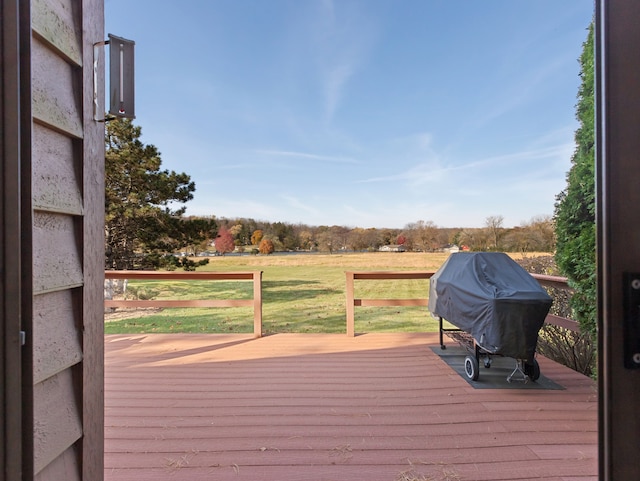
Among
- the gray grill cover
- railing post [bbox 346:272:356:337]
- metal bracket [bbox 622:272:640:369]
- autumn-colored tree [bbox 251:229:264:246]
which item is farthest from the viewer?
autumn-colored tree [bbox 251:229:264:246]

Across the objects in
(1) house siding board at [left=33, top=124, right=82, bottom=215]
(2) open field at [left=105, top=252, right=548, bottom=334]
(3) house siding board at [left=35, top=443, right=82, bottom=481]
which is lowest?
(2) open field at [left=105, top=252, right=548, bottom=334]

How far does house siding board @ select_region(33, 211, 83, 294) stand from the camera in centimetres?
68

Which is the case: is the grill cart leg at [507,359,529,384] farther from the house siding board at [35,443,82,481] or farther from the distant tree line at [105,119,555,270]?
the distant tree line at [105,119,555,270]

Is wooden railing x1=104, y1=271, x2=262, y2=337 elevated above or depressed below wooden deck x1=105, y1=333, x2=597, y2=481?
above

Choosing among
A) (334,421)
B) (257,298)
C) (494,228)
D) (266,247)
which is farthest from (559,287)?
(266,247)

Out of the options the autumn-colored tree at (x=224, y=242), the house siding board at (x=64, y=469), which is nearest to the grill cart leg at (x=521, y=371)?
the house siding board at (x=64, y=469)

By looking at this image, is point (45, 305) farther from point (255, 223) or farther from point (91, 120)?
point (255, 223)

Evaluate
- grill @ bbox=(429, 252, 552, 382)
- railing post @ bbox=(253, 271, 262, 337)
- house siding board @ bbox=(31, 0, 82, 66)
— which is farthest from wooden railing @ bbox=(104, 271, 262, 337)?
house siding board @ bbox=(31, 0, 82, 66)

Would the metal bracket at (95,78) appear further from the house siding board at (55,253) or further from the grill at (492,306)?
the grill at (492,306)

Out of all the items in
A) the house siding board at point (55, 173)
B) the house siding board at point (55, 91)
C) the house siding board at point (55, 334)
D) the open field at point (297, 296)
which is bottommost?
the open field at point (297, 296)

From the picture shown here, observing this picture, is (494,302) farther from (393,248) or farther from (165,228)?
(165,228)

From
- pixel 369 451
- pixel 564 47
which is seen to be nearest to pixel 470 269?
pixel 369 451

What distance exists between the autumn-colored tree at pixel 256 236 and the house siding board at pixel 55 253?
273 inches

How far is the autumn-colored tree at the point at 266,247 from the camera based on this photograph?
7566 millimetres
